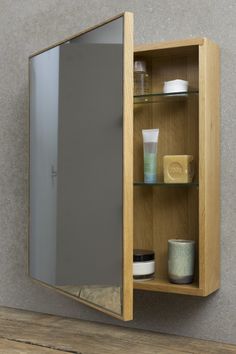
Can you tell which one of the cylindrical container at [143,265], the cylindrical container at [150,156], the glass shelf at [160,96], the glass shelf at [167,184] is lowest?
the cylindrical container at [143,265]

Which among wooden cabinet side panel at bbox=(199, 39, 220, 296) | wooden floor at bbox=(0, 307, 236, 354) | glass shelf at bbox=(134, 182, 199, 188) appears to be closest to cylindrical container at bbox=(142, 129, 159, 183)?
glass shelf at bbox=(134, 182, 199, 188)

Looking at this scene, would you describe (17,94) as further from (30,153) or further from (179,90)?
(179,90)

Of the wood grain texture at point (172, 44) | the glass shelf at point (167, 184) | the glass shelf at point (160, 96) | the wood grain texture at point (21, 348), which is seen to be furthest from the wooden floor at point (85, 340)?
the wood grain texture at point (172, 44)

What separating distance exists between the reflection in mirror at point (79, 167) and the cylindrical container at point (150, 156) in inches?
6.0

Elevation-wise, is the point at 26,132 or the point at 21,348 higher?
the point at 26,132

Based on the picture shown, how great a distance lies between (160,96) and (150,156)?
0.15 m

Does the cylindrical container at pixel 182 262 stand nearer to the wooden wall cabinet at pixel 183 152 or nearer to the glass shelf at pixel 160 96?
the wooden wall cabinet at pixel 183 152

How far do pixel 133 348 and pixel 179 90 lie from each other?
635mm

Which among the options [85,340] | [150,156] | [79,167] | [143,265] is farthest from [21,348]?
[150,156]

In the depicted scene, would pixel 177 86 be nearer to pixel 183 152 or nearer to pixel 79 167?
pixel 183 152

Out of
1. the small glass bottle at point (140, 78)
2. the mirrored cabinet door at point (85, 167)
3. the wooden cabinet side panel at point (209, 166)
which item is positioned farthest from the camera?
the small glass bottle at point (140, 78)

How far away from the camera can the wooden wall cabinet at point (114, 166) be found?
3.65 feet

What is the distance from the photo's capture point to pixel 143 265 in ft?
4.23

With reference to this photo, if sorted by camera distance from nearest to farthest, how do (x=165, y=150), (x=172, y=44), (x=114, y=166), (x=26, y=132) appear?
(x=114, y=166), (x=172, y=44), (x=165, y=150), (x=26, y=132)
